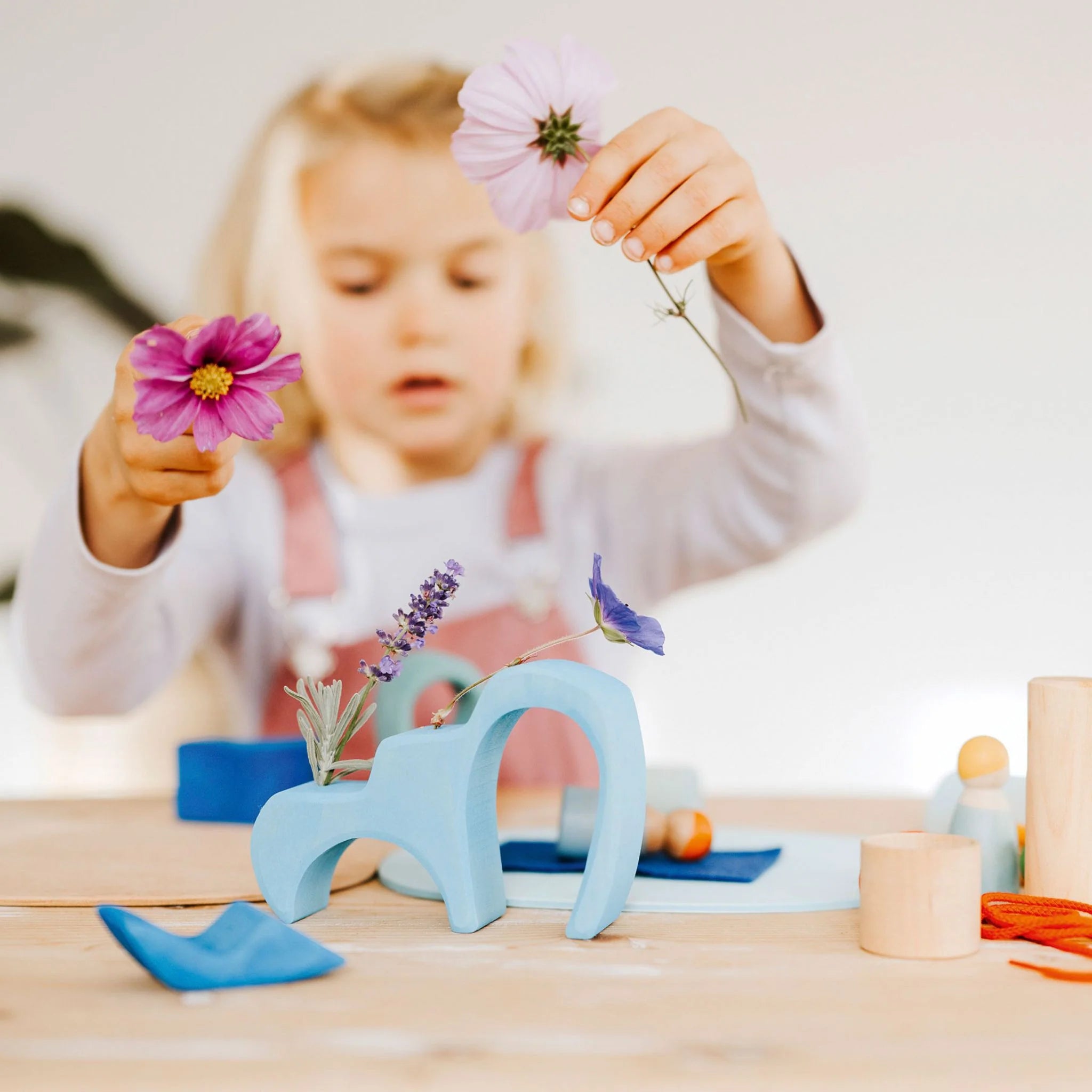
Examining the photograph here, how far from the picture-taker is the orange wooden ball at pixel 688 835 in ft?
2.22

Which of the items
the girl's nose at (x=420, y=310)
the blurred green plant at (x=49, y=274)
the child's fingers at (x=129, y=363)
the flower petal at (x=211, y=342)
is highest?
the blurred green plant at (x=49, y=274)

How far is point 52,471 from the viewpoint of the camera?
1.92m

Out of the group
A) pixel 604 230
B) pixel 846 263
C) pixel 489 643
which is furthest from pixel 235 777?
pixel 846 263

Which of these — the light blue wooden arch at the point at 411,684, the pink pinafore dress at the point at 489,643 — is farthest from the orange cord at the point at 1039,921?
the pink pinafore dress at the point at 489,643

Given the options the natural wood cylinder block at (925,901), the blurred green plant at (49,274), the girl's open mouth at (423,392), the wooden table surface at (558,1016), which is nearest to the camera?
the wooden table surface at (558,1016)

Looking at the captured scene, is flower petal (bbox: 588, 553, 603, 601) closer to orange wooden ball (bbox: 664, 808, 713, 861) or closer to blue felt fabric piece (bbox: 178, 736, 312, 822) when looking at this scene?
orange wooden ball (bbox: 664, 808, 713, 861)

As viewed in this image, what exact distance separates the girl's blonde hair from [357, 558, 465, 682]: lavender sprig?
1156mm

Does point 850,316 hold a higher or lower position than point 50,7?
lower

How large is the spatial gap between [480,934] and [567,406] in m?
1.41

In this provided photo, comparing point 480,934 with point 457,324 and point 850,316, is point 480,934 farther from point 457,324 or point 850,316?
point 850,316

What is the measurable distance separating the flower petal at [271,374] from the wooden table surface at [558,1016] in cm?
26

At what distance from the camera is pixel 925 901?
505mm

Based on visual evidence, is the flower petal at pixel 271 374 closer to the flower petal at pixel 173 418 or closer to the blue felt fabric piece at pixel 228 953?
the flower petal at pixel 173 418

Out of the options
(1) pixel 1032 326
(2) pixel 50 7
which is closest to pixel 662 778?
(1) pixel 1032 326
